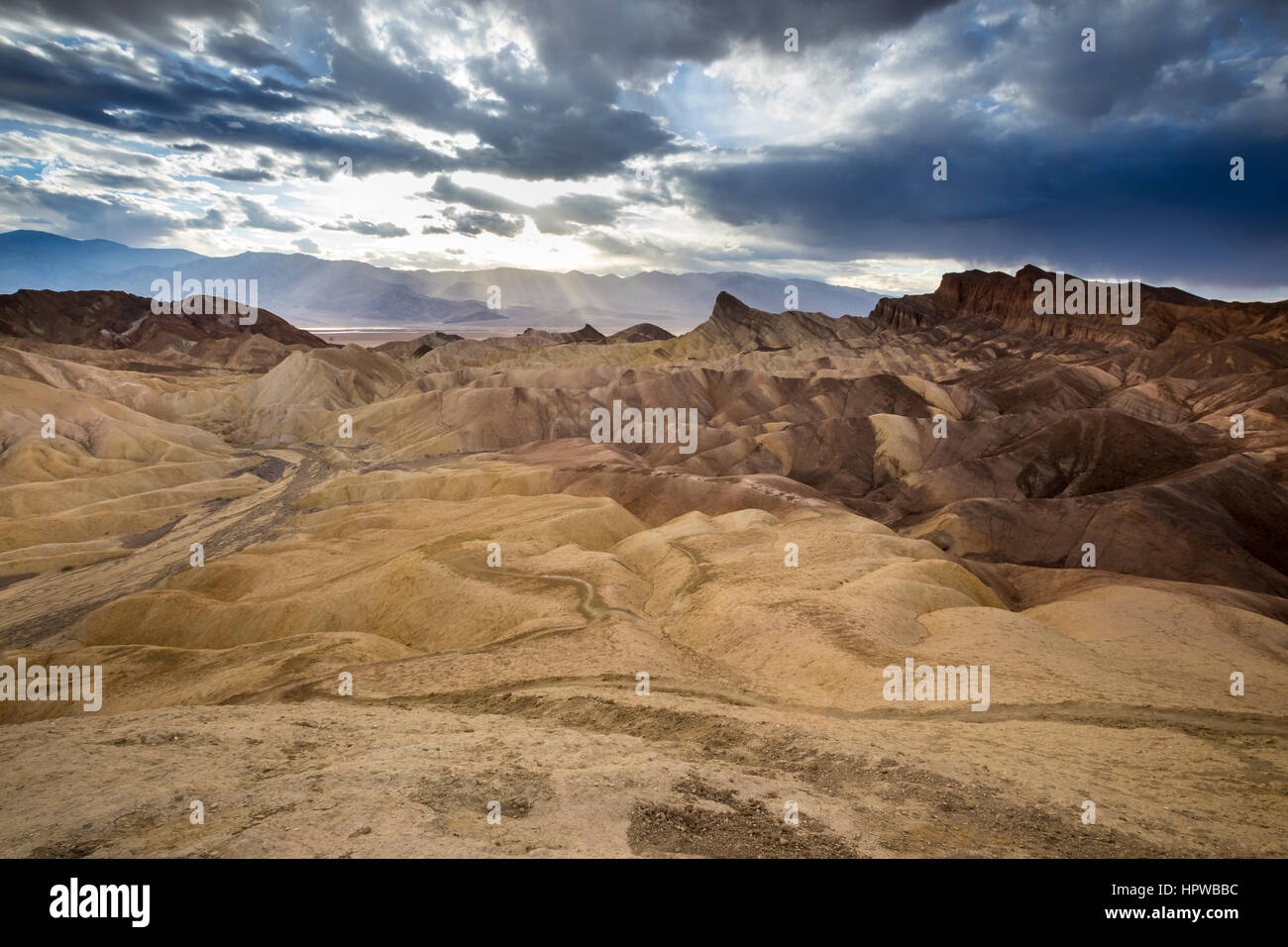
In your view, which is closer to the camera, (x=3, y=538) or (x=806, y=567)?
(x=806, y=567)

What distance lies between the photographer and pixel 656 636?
2861 cm

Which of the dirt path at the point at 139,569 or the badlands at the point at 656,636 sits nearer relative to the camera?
the badlands at the point at 656,636

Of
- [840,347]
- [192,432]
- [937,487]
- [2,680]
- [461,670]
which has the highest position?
[840,347]

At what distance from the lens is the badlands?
1180cm

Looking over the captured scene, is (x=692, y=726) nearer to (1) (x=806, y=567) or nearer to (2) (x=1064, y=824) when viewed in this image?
(2) (x=1064, y=824)

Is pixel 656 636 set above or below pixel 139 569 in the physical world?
above

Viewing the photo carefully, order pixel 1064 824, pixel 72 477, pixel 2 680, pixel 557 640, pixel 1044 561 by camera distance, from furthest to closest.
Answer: pixel 72 477
pixel 1044 561
pixel 2 680
pixel 557 640
pixel 1064 824

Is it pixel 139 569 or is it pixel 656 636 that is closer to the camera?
pixel 656 636

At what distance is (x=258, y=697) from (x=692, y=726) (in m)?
15.2

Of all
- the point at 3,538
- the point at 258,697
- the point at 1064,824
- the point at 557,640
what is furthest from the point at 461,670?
the point at 3,538

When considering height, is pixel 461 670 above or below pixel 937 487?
below

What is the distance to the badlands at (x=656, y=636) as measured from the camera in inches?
464

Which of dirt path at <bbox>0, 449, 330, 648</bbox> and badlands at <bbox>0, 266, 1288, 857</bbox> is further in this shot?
dirt path at <bbox>0, 449, 330, 648</bbox>

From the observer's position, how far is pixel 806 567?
35.8m
